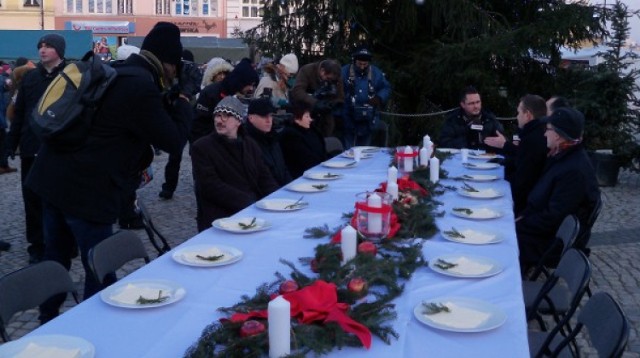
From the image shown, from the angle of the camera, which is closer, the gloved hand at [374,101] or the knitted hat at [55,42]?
the knitted hat at [55,42]

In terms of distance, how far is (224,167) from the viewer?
4.73 metres

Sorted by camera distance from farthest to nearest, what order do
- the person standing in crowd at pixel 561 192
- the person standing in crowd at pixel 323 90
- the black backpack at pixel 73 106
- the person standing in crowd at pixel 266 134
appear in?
the person standing in crowd at pixel 323 90
the person standing in crowd at pixel 266 134
the person standing in crowd at pixel 561 192
the black backpack at pixel 73 106

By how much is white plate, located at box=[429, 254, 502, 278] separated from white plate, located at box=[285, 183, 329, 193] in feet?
5.78

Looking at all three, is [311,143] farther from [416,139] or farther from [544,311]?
[416,139]

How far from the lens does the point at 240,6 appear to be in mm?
46875

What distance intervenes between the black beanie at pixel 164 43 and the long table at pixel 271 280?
3.06ft

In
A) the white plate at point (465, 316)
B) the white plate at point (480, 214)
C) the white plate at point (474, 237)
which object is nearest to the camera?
the white plate at point (465, 316)

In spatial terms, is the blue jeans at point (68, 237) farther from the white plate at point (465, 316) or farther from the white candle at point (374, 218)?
the white plate at point (465, 316)

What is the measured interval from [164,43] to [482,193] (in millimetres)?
2244

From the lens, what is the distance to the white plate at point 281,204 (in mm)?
3961

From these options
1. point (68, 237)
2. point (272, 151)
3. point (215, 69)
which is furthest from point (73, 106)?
point (215, 69)

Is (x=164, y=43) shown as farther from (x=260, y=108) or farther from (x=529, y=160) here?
(x=529, y=160)

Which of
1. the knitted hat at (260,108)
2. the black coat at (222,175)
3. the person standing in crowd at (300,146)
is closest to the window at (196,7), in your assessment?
the person standing in crowd at (300,146)

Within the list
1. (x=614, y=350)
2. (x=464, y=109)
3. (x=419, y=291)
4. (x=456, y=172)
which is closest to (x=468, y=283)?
(x=419, y=291)
